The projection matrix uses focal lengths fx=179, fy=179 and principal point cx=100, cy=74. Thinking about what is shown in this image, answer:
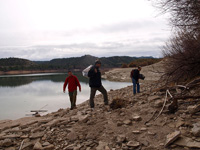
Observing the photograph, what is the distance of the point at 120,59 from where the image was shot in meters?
96.2

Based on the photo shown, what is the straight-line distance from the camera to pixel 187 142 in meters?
3.35

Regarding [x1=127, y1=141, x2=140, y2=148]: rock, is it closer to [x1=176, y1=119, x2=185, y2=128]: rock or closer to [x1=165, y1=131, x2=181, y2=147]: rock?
[x1=165, y1=131, x2=181, y2=147]: rock

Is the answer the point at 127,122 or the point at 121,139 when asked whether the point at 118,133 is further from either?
the point at 127,122

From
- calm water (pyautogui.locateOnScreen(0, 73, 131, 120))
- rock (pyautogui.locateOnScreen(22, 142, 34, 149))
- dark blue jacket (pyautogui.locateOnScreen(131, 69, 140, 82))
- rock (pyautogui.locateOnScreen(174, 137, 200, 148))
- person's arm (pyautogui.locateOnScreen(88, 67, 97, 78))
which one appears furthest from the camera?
calm water (pyautogui.locateOnScreen(0, 73, 131, 120))

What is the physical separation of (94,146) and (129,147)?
81 centimetres

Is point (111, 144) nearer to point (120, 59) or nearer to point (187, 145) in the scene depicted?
point (187, 145)

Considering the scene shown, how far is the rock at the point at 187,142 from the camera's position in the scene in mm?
3223

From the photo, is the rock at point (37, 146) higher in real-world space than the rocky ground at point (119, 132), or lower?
lower

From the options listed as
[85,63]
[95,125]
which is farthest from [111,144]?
[85,63]

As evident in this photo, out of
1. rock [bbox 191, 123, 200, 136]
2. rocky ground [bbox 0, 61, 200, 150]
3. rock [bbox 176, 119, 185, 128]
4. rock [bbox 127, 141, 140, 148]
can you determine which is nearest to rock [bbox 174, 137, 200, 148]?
rocky ground [bbox 0, 61, 200, 150]

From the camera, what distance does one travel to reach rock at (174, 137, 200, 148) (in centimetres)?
322

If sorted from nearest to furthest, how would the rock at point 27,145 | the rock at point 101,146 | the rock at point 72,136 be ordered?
the rock at point 101,146 < the rock at point 27,145 < the rock at point 72,136

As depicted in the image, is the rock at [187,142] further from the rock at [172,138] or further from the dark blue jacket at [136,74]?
the dark blue jacket at [136,74]

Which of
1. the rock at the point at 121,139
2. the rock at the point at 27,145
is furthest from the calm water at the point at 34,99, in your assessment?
the rock at the point at 121,139
